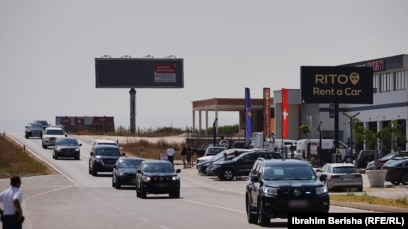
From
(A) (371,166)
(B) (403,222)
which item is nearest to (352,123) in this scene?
(A) (371,166)

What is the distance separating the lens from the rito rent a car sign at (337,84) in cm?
6166

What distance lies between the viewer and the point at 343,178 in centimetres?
4416

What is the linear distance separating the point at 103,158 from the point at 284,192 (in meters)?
36.1

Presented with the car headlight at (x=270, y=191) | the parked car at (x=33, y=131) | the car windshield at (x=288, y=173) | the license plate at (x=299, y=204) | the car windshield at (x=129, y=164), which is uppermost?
the parked car at (x=33, y=131)

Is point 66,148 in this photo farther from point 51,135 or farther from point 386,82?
point 386,82

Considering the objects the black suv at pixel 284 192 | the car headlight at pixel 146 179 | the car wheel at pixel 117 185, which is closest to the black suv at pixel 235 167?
the car wheel at pixel 117 185

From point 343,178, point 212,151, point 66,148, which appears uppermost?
point 66,148

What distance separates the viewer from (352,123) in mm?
57312

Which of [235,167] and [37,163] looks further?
[37,163]

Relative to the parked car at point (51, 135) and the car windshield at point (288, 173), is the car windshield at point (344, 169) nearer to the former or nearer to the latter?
the car windshield at point (288, 173)

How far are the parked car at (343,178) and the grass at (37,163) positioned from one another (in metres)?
3.68

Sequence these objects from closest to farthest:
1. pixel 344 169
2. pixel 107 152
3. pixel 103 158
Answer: pixel 344 169, pixel 103 158, pixel 107 152

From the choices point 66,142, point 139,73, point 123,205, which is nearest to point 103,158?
point 66,142

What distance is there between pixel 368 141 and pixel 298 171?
27.2 meters
